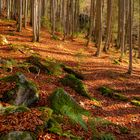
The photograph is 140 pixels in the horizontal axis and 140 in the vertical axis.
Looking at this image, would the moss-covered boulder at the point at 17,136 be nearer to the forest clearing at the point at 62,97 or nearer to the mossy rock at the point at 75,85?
the forest clearing at the point at 62,97

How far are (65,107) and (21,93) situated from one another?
1.43 m

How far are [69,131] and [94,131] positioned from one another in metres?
1.09

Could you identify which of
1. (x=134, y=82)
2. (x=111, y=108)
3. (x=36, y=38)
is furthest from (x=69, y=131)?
(x=36, y=38)

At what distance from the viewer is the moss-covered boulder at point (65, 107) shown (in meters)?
7.98

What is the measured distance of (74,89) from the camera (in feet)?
40.5

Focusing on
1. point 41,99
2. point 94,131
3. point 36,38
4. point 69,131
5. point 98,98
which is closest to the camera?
point 69,131

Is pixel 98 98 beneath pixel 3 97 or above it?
beneath

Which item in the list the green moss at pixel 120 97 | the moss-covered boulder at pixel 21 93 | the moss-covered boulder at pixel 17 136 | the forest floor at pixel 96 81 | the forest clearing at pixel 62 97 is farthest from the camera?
the green moss at pixel 120 97

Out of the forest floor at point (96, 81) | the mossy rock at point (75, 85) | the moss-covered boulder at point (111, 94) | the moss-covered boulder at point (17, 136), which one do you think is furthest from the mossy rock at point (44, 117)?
the moss-covered boulder at point (111, 94)

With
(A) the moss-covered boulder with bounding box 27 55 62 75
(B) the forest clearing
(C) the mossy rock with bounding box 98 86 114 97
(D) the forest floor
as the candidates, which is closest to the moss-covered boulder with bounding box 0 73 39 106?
(B) the forest clearing

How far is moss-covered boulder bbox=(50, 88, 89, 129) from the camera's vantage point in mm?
7978

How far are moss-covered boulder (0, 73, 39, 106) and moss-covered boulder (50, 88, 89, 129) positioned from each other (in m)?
0.66

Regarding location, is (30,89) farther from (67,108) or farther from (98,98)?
(98,98)

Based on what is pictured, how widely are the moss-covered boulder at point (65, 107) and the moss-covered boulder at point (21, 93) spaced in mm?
662
